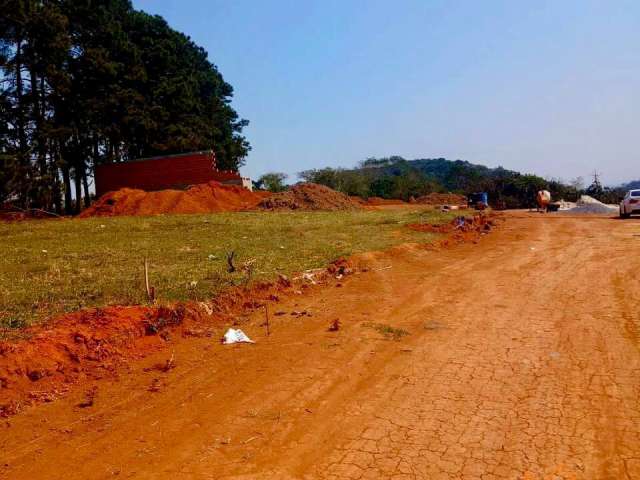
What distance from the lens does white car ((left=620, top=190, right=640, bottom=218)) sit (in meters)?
26.3

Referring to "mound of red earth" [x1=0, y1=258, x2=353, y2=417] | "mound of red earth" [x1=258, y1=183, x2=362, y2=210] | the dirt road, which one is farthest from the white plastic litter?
"mound of red earth" [x1=258, y1=183, x2=362, y2=210]

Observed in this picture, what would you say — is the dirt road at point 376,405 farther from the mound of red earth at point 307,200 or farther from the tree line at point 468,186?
the tree line at point 468,186

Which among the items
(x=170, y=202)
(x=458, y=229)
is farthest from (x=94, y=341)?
(x=170, y=202)

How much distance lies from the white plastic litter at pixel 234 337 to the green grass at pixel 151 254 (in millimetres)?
1250

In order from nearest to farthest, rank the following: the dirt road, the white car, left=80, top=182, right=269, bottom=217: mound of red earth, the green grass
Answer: the dirt road, the green grass, the white car, left=80, top=182, right=269, bottom=217: mound of red earth

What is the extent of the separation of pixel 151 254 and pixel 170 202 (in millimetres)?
17671

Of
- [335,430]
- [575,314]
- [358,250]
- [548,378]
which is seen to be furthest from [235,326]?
[358,250]

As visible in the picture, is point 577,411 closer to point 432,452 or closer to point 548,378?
point 548,378

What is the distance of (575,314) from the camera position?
7.95 meters

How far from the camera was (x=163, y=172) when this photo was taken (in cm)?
3541

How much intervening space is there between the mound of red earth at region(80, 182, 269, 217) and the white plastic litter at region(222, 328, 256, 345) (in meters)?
22.4

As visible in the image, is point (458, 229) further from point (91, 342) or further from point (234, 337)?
point (91, 342)

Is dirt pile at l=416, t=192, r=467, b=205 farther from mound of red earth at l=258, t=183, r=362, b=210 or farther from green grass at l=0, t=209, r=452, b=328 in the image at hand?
green grass at l=0, t=209, r=452, b=328

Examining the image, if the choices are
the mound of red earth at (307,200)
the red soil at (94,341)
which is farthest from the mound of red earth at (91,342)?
the mound of red earth at (307,200)
